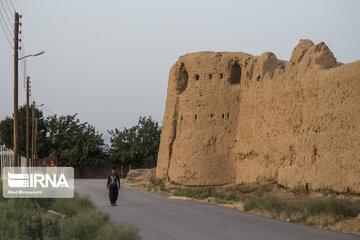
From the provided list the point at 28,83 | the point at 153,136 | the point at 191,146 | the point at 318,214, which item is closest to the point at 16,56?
the point at 191,146

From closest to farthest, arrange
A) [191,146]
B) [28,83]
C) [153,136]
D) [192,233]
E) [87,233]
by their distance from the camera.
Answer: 1. [87,233]
2. [192,233]
3. [191,146]
4. [28,83]
5. [153,136]

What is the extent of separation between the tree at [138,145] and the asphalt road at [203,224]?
4007 centimetres

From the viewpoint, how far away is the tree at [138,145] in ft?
208

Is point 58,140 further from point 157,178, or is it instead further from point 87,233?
point 87,233

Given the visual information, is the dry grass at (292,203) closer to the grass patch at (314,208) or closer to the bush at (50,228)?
the grass patch at (314,208)

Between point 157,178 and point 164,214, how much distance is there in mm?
16141

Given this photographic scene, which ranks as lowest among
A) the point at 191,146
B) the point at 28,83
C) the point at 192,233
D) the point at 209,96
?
the point at 192,233

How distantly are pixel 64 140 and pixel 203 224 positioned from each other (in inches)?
1983

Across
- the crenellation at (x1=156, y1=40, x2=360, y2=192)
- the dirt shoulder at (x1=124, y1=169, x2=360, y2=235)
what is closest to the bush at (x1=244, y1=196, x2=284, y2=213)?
the dirt shoulder at (x1=124, y1=169, x2=360, y2=235)

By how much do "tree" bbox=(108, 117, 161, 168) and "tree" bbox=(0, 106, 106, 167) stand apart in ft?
8.23

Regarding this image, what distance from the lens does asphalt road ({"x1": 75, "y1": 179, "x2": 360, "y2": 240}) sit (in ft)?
46.7

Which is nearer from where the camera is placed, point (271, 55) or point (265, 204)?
point (265, 204)

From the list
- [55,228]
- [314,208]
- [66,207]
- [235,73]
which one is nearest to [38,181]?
[66,207]

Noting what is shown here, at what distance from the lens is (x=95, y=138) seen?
6725 cm
